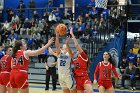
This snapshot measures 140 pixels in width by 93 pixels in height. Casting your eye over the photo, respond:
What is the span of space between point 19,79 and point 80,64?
1.86m

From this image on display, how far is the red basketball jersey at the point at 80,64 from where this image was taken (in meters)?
9.21

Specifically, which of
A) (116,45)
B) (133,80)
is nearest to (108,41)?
(116,45)

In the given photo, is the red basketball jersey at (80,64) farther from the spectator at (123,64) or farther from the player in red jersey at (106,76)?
the spectator at (123,64)

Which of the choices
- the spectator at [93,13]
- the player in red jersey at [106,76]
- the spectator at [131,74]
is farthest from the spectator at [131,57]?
the player in red jersey at [106,76]

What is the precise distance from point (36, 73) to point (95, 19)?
462 cm

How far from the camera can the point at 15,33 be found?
22.8m

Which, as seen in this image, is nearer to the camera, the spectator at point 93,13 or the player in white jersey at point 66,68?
the player in white jersey at point 66,68

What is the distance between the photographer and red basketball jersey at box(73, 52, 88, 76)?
30.2 ft

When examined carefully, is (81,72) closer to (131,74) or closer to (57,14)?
(131,74)

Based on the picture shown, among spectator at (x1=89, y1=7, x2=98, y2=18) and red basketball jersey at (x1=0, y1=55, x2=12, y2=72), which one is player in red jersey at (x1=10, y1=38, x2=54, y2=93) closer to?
red basketball jersey at (x1=0, y1=55, x2=12, y2=72)

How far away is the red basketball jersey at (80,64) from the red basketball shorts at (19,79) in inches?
62.0

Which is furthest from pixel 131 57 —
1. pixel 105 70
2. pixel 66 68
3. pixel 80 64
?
pixel 66 68

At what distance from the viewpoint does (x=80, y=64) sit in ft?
30.4

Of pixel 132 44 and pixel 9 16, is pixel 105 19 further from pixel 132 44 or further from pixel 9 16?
pixel 9 16
